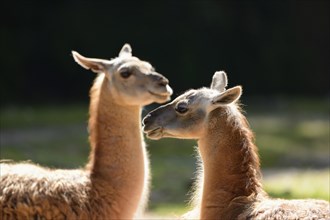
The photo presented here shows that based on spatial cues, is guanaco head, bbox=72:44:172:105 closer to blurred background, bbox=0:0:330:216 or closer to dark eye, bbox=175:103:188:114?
dark eye, bbox=175:103:188:114

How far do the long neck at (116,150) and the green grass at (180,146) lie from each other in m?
2.00

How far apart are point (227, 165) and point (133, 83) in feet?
5.25

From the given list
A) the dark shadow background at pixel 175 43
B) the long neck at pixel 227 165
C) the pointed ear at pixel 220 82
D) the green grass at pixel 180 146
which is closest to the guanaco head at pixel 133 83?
the pointed ear at pixel 220 82

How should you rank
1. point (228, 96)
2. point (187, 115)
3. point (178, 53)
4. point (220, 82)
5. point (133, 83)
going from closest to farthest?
point (228, 96)
point (187, 115)
point (220, 82)
point (133, 83)
point (178, 53)

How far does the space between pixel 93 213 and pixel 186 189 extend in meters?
3.86

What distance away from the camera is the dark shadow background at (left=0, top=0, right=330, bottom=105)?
19.1 metres

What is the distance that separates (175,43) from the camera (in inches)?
789

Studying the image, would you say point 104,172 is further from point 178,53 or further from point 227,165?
point 178,53

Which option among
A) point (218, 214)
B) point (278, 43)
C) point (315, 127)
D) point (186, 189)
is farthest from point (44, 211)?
point (278, 43)

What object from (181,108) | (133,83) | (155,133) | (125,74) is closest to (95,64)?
(125,74)

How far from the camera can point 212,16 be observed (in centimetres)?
2041

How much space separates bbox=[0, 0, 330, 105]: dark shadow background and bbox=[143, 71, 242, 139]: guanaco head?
13208mm

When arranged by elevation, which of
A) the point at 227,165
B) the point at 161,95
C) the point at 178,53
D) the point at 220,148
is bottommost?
the point at 227,165

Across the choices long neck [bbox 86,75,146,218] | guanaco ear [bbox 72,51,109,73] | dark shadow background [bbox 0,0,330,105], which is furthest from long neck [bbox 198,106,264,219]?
dark shadow background [bbox 0,0,330,105]
